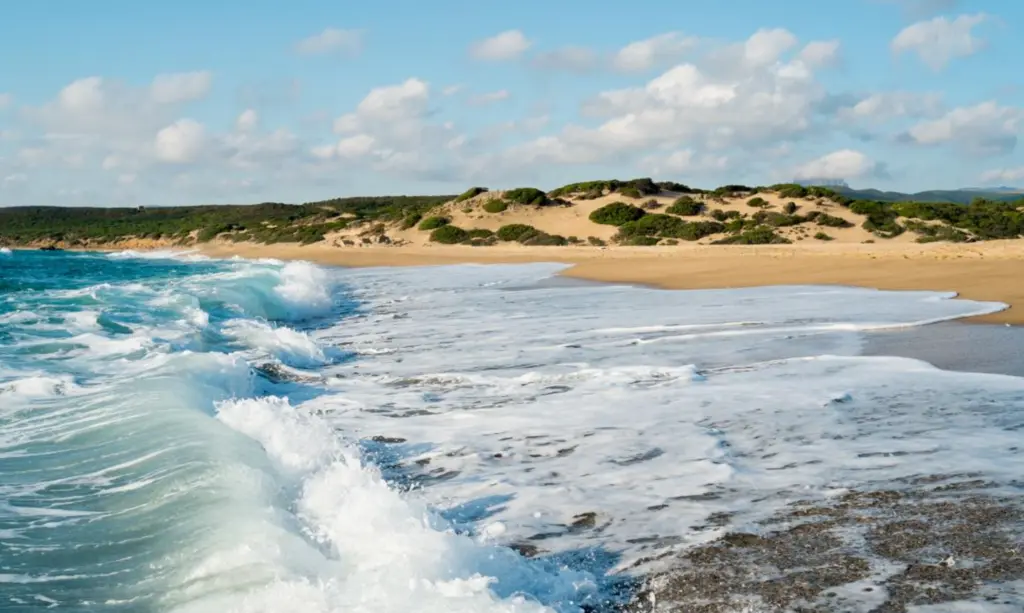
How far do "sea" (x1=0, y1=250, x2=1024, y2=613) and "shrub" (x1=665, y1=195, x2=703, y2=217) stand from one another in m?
33.7

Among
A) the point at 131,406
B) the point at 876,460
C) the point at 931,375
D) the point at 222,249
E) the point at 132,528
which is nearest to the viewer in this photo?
the point at 132,528

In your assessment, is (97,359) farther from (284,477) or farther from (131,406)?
(284,477)

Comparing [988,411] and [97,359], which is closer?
[988,411]

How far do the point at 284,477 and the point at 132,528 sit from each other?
105 centimetres

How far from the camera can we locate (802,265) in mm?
23125

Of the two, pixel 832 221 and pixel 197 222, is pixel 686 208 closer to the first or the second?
pixel 832 221

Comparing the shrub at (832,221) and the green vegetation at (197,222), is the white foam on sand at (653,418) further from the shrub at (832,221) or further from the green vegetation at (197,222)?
the green vegetation at (197,222)

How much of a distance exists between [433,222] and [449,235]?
3.34 m

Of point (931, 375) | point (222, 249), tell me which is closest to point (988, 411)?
point (931, 375)

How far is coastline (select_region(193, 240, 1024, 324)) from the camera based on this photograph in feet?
54.2

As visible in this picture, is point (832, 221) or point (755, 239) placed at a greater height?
point (832, 221)

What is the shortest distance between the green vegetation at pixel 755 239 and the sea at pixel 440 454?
999 inches

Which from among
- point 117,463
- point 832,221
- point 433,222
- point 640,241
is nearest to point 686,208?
point 640,241

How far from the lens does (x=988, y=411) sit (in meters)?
6.43
